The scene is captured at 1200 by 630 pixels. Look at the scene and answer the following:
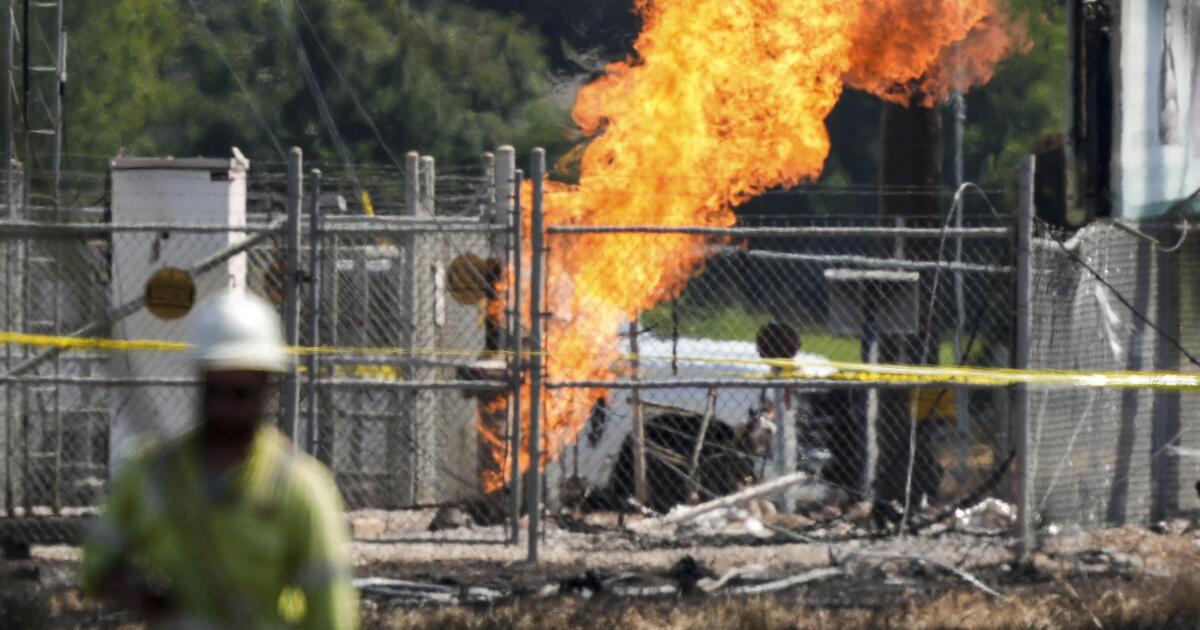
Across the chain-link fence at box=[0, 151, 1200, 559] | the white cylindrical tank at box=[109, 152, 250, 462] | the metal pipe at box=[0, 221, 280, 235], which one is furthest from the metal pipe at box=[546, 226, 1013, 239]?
the white cylindrical tank at box=[109, 152, 250, 462]

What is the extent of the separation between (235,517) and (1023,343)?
21.7ft

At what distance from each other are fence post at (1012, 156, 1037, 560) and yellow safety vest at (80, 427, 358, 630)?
20.8ft

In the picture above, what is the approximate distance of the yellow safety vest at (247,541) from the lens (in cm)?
402

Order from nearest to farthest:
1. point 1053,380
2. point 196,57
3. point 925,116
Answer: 1. point 1053,380
2. point 925,116
3. point 196,57

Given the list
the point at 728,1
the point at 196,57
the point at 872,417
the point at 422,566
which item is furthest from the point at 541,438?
the point at 196,57

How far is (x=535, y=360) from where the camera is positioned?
32.1 feet

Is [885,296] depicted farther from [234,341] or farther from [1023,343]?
[234,341]

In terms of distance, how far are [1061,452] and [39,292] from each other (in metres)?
7.61

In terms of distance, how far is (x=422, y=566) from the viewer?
9977 mm

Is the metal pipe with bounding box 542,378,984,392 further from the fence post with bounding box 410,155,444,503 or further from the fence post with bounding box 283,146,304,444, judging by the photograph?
the fence post with bounding box 410,155,444,503

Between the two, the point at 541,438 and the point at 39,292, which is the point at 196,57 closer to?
the point at 39,292

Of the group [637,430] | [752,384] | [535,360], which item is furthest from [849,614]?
[637,430]

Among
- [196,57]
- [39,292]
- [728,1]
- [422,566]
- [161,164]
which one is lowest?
[422,566]

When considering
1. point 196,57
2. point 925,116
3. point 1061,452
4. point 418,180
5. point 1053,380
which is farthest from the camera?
point 196,57
